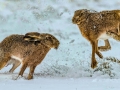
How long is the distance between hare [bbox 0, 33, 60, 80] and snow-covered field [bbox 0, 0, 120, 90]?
9.3 inches

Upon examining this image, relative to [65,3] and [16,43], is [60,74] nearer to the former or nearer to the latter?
[16,43]

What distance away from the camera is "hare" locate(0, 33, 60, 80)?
7895mm

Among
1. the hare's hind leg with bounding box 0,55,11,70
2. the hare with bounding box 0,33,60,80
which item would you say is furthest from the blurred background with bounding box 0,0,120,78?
the hare's hind leg with bounding box 0,55,11,70

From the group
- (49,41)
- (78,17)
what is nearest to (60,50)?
(78,17)

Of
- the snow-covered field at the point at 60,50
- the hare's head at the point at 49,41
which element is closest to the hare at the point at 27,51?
the hare's head at the point at 49,41

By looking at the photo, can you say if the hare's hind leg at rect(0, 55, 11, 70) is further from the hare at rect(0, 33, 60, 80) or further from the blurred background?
the blurred background

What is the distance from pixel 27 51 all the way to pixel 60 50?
3414mm

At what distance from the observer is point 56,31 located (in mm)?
12930

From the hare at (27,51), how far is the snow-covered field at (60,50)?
0.77 ft

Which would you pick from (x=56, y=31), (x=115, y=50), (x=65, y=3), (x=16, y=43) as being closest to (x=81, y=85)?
(x=16, y=43)

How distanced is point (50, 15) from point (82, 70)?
5.73 m

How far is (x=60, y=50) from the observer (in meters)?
11.3

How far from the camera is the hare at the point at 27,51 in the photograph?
7895 mm

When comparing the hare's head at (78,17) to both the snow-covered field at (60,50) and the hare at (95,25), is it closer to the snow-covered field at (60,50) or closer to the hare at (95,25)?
the hare at (95,25)
